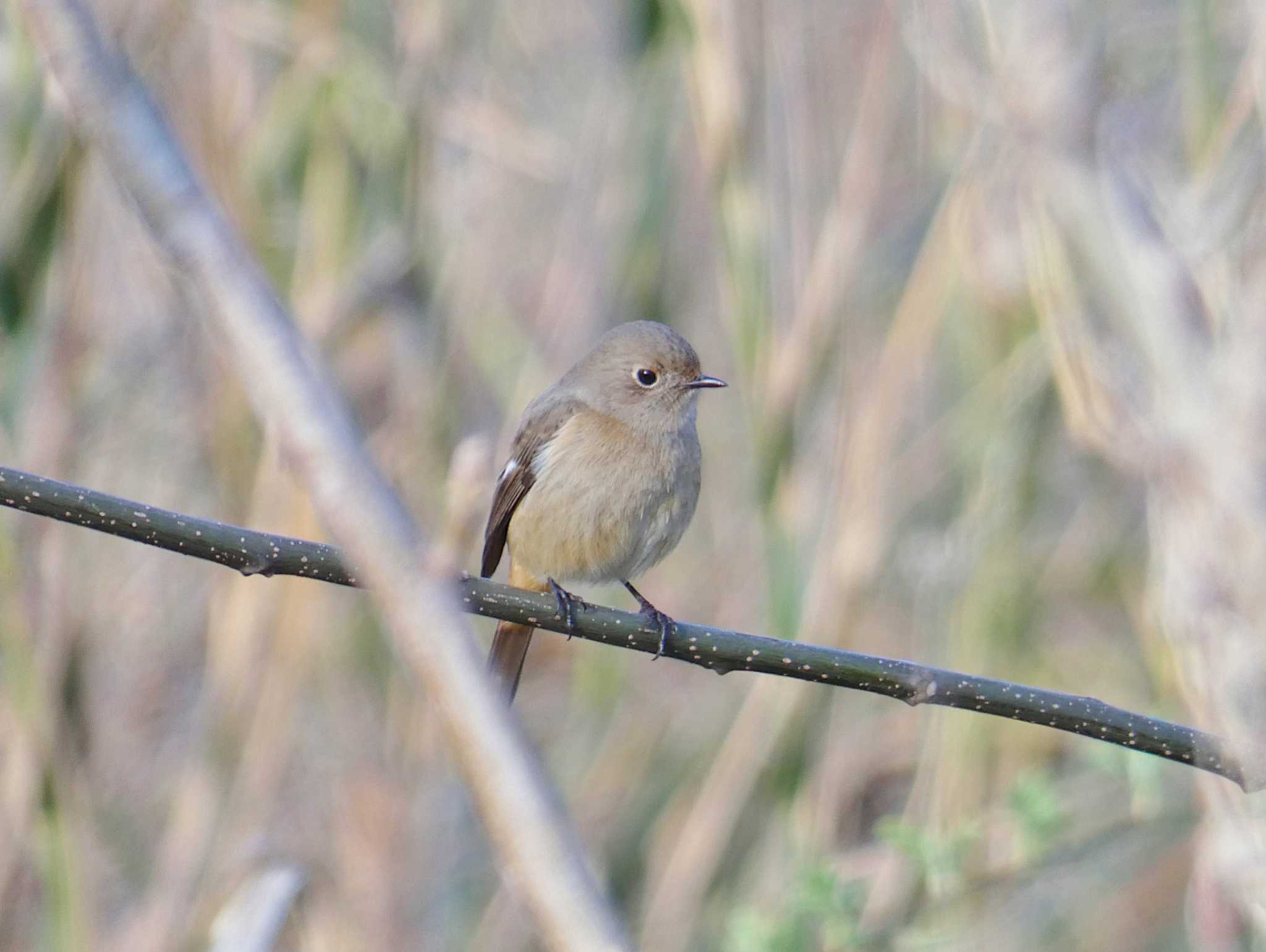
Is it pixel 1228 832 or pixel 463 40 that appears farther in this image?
pixel 463 40

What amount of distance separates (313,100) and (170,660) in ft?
6.85

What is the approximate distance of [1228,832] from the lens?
101 inches

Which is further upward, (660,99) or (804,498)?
(660,99)

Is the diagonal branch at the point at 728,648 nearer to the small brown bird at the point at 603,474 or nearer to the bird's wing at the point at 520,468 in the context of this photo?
the small brown bird at the point at 603,474

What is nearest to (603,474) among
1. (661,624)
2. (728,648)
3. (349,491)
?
(661,624)

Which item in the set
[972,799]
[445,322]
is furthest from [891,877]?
[445,322]

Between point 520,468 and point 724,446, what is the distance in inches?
74.3

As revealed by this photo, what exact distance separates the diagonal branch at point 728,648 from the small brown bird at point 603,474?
1162 mm

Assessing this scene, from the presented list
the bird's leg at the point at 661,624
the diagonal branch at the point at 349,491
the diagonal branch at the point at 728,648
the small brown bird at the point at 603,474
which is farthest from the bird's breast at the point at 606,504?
the diagonal branch at the point at 349,491

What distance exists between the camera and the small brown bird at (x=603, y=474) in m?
3.23

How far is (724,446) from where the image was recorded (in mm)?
5277

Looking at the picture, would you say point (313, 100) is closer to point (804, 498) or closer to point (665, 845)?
point (804, 498)

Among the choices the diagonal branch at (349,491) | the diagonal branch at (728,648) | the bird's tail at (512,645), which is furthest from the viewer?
the bird's tail at (512,645)

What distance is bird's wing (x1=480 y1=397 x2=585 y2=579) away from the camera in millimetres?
3455
